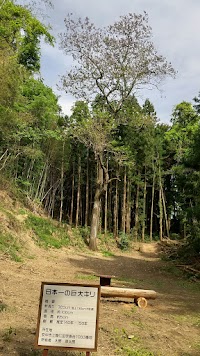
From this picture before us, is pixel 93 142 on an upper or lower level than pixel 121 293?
upper

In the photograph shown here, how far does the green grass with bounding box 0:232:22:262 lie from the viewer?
10461mm

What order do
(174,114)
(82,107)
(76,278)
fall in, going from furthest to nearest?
(174,114), (82,107), (76,278)

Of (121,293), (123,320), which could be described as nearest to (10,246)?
(121,293)

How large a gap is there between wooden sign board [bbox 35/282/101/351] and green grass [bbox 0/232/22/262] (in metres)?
7.42

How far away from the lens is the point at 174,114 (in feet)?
101

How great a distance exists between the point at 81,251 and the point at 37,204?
4279mm

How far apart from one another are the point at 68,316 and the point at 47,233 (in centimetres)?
1354

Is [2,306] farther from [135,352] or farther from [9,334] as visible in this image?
[135,352]

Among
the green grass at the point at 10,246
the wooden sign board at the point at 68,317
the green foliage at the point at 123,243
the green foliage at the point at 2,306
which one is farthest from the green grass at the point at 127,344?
the green foliage at the point at 123,243

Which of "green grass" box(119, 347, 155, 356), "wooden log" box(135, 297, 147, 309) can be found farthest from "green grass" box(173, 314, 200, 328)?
"green grass" box(119, 347, 155, 356)

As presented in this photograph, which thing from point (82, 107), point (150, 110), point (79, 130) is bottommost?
point (79, 130)

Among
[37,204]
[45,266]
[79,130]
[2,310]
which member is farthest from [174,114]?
[2,310]

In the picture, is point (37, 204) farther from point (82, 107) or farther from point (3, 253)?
point (3, 253)

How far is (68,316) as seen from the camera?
3215 millimetres
